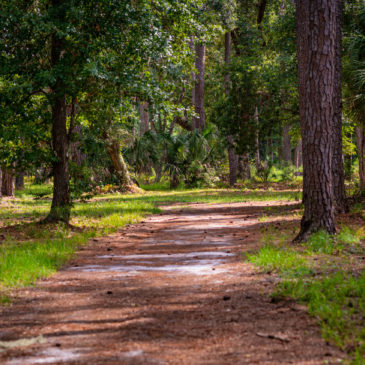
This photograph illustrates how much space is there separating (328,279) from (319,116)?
3.65 meters

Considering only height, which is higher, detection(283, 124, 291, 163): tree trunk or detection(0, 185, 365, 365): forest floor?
detection(283, 124, 291, 163): tree trunk

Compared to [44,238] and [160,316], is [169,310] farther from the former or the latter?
[44,238]

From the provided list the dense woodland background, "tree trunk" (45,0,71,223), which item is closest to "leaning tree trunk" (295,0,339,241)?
the dense woodland background

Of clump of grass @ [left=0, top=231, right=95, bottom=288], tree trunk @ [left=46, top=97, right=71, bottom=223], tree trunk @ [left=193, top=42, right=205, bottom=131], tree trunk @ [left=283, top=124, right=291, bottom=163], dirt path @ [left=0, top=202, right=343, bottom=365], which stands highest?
tree trunk @ [left=193, top=42, right=205, bottom=131]

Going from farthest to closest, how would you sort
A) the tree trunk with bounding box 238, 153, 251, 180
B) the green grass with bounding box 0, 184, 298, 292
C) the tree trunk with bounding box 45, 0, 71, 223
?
the tree trunk with bounding box 238, 153, 251, 180 < the tree trunk with bounding box 45, 0, 71, 223 < the green grass with bounding box 0, 184, 298, 292

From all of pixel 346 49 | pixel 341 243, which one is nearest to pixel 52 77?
pixel 341 243

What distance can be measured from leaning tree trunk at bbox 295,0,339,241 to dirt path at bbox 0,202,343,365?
136 cm

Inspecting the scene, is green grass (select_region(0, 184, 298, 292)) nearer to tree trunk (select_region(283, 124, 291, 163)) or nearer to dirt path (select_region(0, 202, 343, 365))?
dirt path (select_region(0, 202, 343, 365))

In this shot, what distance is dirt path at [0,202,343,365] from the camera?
375cm

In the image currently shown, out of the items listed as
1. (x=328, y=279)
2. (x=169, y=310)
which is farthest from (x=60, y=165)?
(x=328, y=279)

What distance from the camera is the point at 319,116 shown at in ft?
27.3

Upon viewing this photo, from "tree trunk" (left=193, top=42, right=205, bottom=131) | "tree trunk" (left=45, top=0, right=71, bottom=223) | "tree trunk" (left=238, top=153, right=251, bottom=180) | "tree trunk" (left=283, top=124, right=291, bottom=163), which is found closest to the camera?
"tree trunk" (left=45, top=0, right=71, bottom=223)

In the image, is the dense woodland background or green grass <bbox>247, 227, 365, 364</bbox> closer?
green grass <bbox>247, 227, 365, 364</bbox>

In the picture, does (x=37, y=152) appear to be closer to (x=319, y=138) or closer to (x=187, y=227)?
(x=187, y=227)
